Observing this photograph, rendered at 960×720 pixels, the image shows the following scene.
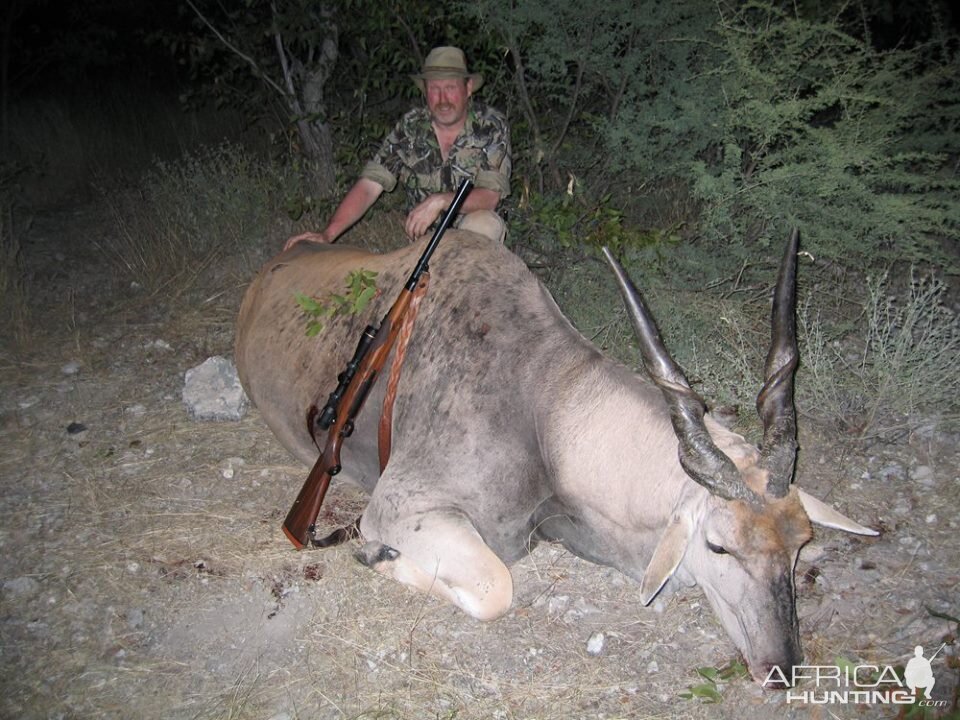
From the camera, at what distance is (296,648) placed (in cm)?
286

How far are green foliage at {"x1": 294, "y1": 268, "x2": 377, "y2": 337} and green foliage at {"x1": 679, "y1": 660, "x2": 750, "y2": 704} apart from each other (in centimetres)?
223

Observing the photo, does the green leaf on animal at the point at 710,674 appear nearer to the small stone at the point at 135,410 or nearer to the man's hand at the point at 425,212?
the man's hand at the point at 425,212

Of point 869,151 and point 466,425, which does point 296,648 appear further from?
point 869,151

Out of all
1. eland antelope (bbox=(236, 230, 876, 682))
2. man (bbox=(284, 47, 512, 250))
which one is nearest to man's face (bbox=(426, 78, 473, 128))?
man (bbox=(284, 47, 512, 250))

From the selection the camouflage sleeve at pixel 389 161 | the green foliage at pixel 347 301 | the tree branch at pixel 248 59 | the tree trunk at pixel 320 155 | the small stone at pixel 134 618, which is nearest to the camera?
the small stone at pixel 134 618

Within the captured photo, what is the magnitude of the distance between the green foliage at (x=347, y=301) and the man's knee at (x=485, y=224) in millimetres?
976

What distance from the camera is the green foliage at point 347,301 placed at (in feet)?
11.9

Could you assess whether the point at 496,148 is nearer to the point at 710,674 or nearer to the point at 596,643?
the point at 596,643

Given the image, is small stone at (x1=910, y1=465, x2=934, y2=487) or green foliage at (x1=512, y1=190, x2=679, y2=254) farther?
green foliage at (x1=512, y1=190, x2=679, y2=254)

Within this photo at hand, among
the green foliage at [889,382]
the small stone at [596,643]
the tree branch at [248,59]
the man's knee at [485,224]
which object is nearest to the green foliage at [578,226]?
the man's knee at [485,224]

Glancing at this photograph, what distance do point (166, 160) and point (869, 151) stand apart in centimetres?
804

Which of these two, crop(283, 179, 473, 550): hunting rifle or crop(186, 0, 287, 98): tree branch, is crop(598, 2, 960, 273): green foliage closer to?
crop(283, 179, 473, 550): hunting rifle

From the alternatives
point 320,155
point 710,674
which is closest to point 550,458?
point 710,674

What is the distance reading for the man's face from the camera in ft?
15.4
